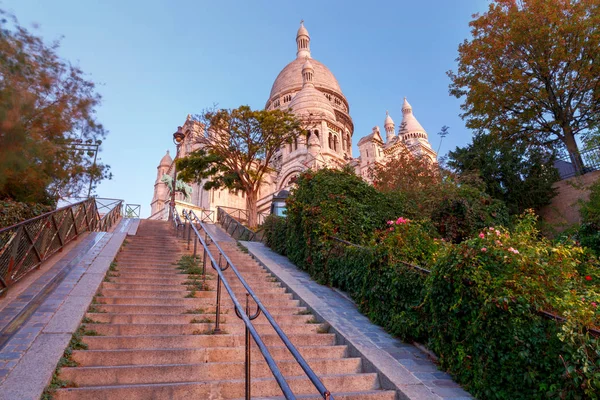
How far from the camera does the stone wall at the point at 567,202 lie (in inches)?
545

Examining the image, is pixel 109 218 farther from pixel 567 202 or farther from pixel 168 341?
pixel 567 202

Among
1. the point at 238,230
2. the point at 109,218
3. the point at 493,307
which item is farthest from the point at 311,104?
the point at 493,307

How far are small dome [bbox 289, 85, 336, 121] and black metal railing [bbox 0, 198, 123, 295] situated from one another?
3240 cm

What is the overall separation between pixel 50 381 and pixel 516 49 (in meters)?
17.1

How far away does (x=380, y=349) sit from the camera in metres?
5.15

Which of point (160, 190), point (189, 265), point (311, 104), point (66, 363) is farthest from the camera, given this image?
point (160, 190)

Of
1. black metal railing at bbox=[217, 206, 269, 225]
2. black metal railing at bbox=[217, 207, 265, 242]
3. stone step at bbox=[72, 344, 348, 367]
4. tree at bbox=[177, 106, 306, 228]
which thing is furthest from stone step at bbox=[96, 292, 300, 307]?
black metal railing at bbox=[217, 206, 269, 225]

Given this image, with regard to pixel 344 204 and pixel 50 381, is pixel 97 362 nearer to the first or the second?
pixel 50 381

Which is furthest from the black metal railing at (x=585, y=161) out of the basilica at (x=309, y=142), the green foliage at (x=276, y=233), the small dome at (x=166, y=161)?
the small dome at (x=166, y=161)

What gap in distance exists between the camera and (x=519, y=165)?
15.7 meters

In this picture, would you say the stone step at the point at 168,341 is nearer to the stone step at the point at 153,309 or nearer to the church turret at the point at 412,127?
the stone step at the point at 153,309

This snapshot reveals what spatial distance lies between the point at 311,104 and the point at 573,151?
30.7 m

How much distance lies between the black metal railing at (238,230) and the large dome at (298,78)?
41.5 meters

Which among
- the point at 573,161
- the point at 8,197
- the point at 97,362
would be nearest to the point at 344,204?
the point at 97,362
